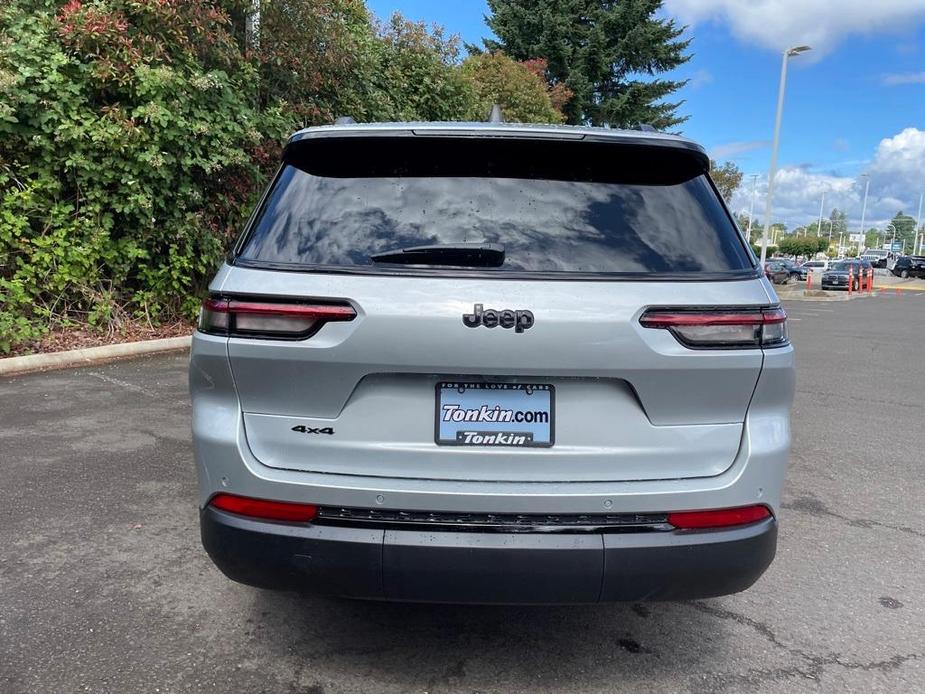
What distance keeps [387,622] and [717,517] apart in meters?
1.38

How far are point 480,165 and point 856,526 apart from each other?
3.08 m

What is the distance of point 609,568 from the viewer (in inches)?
78.8

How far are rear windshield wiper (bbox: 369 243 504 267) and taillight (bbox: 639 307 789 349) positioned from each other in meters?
0.48

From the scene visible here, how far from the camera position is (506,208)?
2.21 meters

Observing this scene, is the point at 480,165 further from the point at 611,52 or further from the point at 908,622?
the point at 611,52

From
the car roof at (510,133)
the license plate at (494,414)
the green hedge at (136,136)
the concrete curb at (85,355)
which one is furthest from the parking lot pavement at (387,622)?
the green hedge at (136,136)

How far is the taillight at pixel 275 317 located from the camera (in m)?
2.04

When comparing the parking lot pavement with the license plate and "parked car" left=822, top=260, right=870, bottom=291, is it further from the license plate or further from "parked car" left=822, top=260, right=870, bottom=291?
"parked car" left=822, top=260, right=870, bottom=291

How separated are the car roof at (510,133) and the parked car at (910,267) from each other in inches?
2384

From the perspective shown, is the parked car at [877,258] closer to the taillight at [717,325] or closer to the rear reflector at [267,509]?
the taillight at [717,325]

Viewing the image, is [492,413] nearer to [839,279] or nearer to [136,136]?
[136,136]

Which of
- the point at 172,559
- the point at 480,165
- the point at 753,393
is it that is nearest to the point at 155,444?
the point at 172,559

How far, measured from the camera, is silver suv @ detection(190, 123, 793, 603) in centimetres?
201

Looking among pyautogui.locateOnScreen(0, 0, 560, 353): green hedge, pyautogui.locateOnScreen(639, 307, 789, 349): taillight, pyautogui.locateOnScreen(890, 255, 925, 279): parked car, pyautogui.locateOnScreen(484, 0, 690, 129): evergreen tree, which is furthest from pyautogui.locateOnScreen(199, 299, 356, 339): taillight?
pyautogui.locateOnScreen(890, 255, 925, 279): parked car
